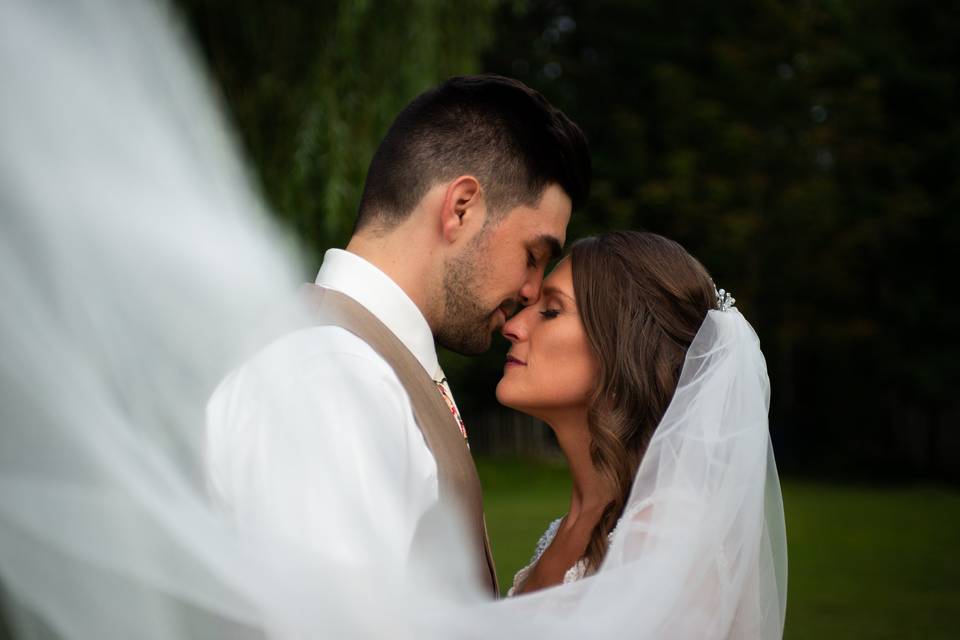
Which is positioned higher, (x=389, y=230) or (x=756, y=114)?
(x=389, y=230)

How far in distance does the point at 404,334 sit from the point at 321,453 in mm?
593

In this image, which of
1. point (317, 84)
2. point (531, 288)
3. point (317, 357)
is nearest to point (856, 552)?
point (317, 84)

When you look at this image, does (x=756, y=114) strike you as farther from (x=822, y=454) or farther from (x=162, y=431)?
(x=162, y=431)

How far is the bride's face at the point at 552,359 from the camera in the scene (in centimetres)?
309

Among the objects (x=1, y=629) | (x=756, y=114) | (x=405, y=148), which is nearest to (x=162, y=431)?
(x=1, y=629)

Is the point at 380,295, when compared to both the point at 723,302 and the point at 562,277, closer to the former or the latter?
the point at 562,277

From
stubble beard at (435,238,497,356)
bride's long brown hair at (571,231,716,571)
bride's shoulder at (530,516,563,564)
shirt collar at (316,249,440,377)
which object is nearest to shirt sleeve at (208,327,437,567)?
shirt collar at (316,249,440,377)

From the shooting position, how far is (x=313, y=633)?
1.66 metres

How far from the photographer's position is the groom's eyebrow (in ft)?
8.46

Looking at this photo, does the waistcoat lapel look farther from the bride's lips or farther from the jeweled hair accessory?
the jeweled hair accessory

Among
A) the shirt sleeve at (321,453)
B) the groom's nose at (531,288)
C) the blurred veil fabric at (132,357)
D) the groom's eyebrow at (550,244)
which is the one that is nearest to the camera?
the blurred veil fabric at (132,357)

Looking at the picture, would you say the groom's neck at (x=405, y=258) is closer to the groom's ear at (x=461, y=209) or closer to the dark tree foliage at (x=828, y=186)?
the groom's ear at (x=461, y=209)

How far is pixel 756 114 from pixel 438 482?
19.8 meters

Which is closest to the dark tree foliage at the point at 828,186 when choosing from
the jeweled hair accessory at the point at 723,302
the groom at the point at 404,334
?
the jeweled hair accessory at the point at 723,302
